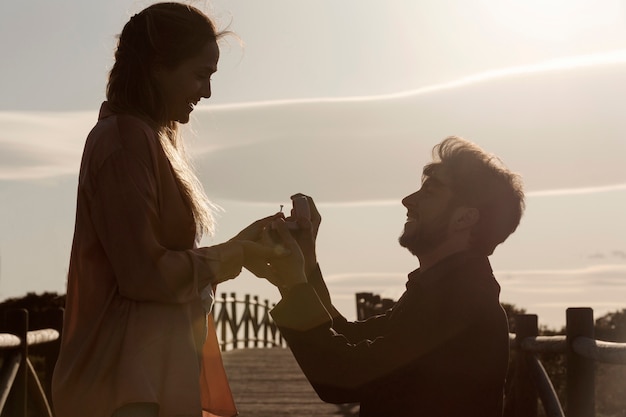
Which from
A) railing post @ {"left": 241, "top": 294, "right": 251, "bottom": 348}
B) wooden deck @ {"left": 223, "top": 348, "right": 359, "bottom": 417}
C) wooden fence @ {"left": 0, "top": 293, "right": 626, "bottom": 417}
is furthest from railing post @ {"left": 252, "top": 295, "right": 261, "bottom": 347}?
wooden fence @ {"left": 0, "top": 293, "right": 626, "bottom": 417}

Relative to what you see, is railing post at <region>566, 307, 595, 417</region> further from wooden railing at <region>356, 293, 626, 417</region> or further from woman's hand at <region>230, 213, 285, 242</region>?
woman's hand at <region>230, 213, 285, 242</region>

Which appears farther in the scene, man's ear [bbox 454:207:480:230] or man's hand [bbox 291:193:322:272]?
man's ear [bbox 454:207:480:230]

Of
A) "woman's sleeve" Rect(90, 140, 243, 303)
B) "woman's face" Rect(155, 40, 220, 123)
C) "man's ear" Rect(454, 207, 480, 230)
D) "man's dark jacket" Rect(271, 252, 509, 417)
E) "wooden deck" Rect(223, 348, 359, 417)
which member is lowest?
"wooden deck" Rect(223, 348, 359, 417)

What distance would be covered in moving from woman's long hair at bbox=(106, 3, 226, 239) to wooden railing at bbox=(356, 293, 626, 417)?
9.40ft

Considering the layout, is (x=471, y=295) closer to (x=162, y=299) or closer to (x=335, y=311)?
(x=335, y=311)

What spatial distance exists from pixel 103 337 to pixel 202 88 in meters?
0.79

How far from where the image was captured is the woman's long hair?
10.5 feet

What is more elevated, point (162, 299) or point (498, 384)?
point (162, 299)

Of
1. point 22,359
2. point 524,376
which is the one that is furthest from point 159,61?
point 524,376

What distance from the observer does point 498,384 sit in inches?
156

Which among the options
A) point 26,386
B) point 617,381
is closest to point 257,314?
point 617,381

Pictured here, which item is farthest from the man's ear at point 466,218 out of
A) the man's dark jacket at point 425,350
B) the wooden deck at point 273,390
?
the wooden deck at point 273,390

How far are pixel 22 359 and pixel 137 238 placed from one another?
4.39m

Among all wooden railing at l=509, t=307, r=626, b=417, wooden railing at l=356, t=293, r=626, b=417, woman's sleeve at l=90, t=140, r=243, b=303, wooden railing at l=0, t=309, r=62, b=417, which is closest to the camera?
woman's sleeve at l=90, t=140, r=243, b=303
